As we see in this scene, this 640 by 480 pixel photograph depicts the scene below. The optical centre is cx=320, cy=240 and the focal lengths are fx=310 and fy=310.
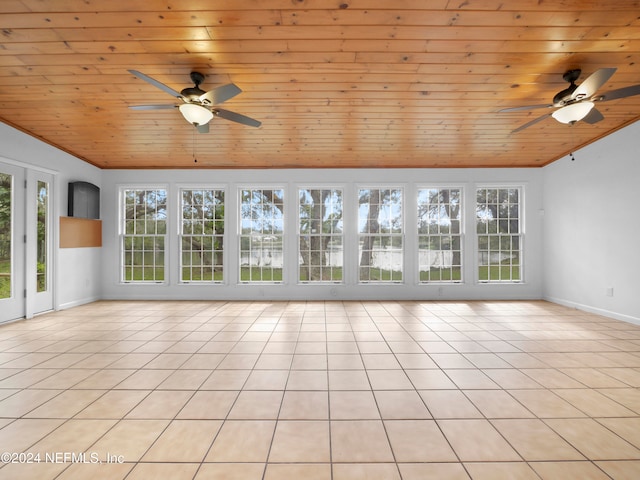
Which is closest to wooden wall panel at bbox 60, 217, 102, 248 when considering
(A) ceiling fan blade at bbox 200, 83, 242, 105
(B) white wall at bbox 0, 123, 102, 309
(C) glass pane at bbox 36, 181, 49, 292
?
(B) white wall at bbox 0, 123, 102, 309

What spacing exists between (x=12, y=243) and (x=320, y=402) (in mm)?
5130

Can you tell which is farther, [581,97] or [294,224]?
[294,224]

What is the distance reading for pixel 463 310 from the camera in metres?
5.30

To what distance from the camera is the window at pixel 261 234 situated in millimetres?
6395

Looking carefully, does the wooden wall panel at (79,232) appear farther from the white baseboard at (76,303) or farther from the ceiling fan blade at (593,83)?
the ceiling fan blade at (593,83)

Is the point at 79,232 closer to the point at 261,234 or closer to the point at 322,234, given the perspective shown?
the point at 261,234

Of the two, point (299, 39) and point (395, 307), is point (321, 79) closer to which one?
point (299, 39)

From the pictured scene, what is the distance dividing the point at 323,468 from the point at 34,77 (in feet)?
14.8

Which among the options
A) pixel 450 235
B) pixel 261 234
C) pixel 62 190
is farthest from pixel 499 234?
pixel 62 190

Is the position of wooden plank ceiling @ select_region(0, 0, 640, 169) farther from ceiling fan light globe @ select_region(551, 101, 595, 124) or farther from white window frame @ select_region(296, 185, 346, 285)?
white window frame @ select_region(296, 185, 346, 285)

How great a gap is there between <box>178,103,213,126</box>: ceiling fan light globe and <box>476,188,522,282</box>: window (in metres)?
5.49

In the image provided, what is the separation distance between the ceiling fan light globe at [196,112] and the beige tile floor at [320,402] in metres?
2.42

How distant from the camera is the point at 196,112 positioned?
3.06m

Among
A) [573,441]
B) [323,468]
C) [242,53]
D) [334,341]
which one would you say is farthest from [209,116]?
[573,441]
